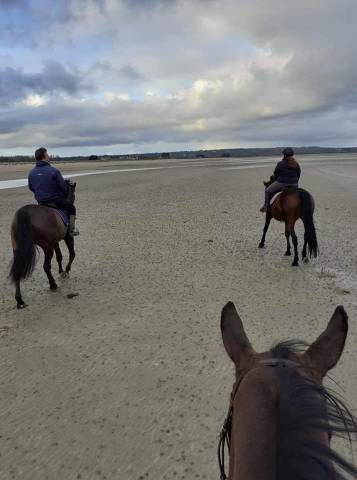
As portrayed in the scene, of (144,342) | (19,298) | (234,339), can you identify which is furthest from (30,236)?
(234,339)

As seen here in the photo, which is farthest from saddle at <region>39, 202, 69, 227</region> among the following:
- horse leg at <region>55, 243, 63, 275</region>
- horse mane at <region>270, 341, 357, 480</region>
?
horse mane at <region>270, 341, 357, 480</region>

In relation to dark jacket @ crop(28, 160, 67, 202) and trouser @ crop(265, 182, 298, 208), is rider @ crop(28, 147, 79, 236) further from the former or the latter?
trouser @ crop(265, 182, 298, 208)

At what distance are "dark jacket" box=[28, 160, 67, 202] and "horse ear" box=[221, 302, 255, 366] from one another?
19.6 ft

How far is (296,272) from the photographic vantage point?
7785mm

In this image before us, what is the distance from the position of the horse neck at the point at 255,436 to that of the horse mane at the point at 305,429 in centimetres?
2

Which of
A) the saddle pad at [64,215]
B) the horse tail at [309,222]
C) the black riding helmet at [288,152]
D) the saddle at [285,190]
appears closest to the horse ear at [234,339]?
the saddle pad at [64,215]

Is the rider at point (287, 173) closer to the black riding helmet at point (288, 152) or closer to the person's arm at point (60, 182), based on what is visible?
the black riding helmet at point (288, 152)

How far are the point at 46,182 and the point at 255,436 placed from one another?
682 cm

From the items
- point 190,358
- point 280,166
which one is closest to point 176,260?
point 280,166

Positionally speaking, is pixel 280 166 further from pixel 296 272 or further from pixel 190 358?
pixel 190 358

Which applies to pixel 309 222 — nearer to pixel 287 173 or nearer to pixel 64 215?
pixel 287 173

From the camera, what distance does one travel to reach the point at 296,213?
8.66 metres

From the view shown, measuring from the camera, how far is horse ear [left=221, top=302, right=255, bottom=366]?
1.77 m

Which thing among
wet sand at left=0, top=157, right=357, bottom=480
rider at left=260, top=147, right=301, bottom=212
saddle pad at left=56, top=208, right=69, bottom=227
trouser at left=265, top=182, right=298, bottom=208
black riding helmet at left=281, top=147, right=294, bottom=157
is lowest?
wet sand at left=0, top=157, right=357, bottom=480
